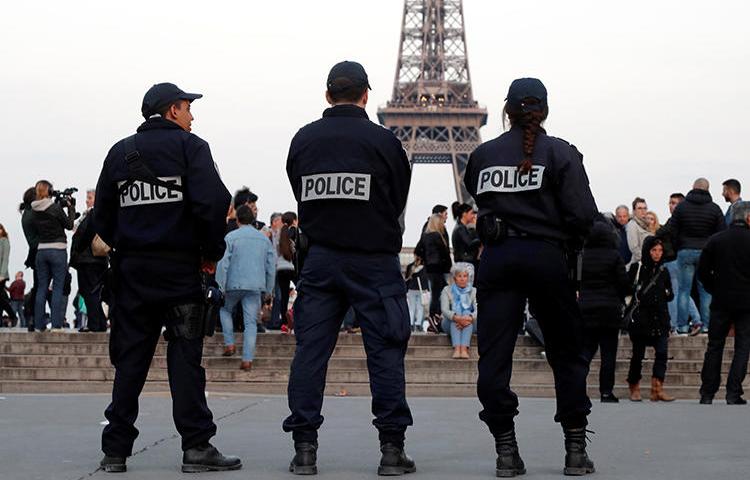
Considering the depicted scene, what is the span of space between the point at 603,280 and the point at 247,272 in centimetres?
371

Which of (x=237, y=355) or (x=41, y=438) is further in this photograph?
(x=237, y=355)

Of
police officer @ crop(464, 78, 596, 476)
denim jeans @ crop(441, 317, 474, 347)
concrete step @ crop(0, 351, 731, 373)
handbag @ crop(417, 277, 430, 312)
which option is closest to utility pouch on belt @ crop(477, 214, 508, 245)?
police officer @ crop(464, 78, 596, 476)

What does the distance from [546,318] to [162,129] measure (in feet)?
6.55

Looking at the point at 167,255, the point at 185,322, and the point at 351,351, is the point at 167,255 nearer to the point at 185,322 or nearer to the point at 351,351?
the point at 185,322

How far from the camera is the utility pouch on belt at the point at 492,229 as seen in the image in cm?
652

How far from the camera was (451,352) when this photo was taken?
15859 millimetres

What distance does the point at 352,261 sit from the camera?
6551mm

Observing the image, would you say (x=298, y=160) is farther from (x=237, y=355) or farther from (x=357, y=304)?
(x=237, y=355)

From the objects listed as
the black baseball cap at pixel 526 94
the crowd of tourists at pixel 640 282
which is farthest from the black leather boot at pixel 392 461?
the crowd of tourists at pixel 640 282

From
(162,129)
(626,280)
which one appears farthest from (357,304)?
(626,280)

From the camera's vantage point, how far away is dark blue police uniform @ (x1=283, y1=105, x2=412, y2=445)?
6516mm

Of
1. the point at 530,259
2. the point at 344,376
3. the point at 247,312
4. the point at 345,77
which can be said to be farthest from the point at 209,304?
the point at 344,376

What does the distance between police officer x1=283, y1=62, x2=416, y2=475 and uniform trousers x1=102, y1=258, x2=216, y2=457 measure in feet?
1.47

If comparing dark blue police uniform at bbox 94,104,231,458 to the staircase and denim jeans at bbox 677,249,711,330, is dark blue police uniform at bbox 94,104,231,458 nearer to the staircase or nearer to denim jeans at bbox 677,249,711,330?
the staircase
